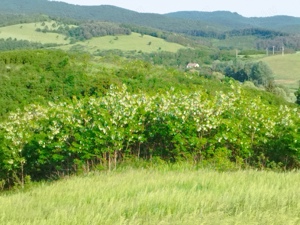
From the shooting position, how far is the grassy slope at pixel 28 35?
17662cm

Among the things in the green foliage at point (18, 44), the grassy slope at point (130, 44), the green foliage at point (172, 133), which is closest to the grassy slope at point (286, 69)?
the grassy slope at point (130, 44)

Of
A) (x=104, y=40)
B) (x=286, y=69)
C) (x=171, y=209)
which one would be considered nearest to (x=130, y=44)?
(x=104, y=40)

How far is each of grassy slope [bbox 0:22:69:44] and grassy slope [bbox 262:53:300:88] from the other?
7629 centimetres

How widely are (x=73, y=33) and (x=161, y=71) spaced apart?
14015 cm

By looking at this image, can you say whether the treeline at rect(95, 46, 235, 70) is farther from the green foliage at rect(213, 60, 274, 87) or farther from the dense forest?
the dense forest

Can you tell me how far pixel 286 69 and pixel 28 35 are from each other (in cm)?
9709

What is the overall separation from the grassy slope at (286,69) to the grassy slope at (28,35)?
76294 mm

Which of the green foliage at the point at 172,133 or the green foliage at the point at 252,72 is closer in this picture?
the green foliage at the point at 172,133

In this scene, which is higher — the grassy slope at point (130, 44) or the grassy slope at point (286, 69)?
the grassy slope at point (130, 44)

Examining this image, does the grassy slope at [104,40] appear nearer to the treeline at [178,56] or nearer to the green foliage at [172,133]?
the treeline at [178,56]

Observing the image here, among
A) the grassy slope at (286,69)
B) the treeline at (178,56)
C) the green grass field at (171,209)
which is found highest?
the green grass field at (171,209)

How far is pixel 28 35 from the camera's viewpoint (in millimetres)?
184125

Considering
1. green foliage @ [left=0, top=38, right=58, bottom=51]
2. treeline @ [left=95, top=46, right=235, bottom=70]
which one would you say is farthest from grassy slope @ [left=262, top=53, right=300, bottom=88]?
green foliage @ [left=0, top=38, right=58, bottom=51]

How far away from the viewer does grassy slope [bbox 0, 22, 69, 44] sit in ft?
579
